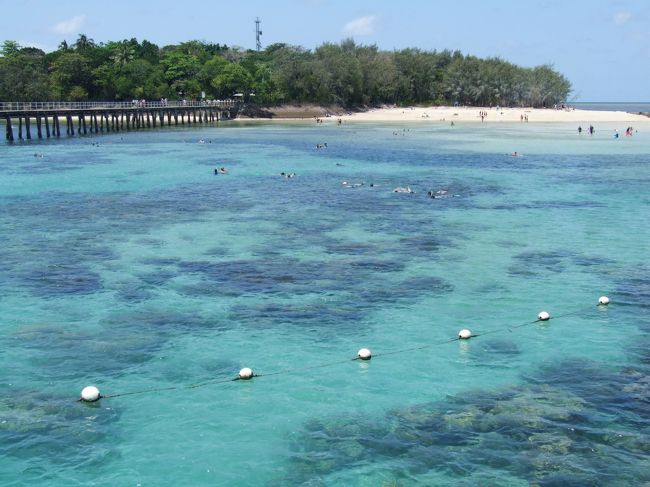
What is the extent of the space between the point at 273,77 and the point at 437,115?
41.1m

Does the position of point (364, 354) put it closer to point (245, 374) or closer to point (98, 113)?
point (245, 374)

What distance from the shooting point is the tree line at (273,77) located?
143 m

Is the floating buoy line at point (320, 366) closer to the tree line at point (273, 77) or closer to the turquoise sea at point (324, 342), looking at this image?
the turquoise sea at point (324, 342)

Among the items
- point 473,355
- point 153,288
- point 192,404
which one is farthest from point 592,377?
point 153,288

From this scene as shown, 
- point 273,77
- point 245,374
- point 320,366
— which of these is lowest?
point 320,366

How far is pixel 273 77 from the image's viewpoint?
506 ft

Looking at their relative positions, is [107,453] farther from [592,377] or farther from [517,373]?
[592,377]

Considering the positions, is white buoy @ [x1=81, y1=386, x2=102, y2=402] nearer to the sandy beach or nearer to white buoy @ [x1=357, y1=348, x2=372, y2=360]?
white buoy @ [x1=357, y1=348, x2=372, y2=360]

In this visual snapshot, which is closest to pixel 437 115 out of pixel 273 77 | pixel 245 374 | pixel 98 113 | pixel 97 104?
pixel 273 77

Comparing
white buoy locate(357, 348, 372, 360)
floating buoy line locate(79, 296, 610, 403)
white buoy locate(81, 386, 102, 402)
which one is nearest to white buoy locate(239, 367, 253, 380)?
floating buoy line locate(79, 296, 610, 403)

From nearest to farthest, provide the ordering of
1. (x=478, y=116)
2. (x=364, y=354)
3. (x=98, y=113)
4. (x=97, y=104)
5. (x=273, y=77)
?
(x=364, y=354), (x=97, y=104), (x=98, y=113), (x=273, y=77), (x=478, y=116)

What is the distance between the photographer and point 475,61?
627ft

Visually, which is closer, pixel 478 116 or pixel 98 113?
pixel 98 113

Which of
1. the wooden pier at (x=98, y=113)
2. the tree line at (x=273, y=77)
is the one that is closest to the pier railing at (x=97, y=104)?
the wooden pier at (x=98, y=113)
